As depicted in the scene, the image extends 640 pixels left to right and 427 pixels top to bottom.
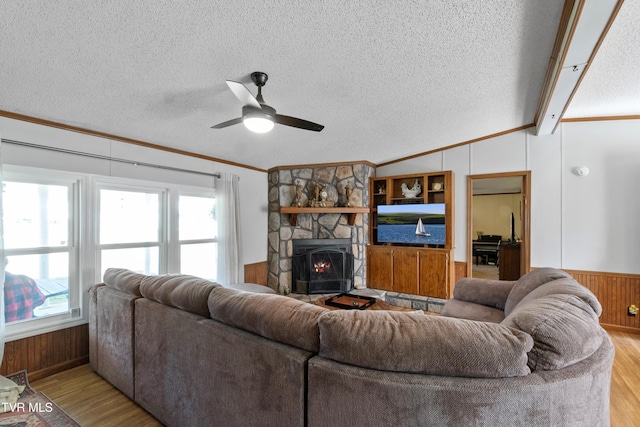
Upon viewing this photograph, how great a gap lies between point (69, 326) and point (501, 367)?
11.2 feet

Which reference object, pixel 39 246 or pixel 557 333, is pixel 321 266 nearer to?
pixel 39 246

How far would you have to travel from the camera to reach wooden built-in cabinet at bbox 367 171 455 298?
14.2 ft

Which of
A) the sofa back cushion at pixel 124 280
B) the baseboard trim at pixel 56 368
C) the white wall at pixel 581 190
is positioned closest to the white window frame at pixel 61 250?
the baseboard trim at pixel 56 368

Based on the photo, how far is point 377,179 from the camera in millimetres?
4969

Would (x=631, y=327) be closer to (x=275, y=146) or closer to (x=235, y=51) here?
(x=275, y=146)

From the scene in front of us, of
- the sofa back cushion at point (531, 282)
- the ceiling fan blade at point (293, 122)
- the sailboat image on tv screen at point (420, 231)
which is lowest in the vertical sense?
the sofa back cushion at point (531, 282)

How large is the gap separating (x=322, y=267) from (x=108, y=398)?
306 centimetres

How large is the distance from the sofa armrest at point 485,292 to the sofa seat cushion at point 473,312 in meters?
0.05

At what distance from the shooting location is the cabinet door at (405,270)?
4500 millimetres

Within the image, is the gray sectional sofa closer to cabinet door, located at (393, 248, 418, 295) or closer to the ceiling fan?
the ceiling fan

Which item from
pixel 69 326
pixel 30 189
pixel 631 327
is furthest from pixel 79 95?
pixel 631 327

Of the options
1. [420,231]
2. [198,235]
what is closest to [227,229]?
[198,235]

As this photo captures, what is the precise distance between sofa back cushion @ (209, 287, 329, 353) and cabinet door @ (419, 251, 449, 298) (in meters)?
3.37

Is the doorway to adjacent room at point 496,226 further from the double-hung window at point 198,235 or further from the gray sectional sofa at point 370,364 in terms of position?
the double-hung window at point 198,235
